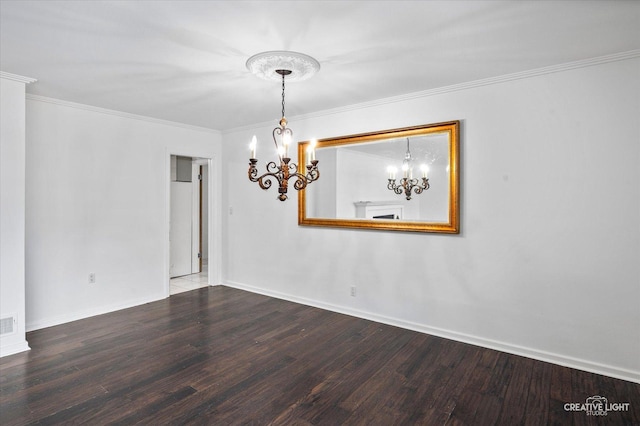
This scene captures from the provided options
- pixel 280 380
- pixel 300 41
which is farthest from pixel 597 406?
pixel 300 41

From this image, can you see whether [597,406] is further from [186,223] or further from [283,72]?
[186,223]

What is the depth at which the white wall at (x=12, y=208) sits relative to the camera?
10.1 ft

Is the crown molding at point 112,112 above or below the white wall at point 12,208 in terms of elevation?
above

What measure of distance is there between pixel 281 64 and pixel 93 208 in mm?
2973

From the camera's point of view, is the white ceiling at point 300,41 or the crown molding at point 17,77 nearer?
the white ceiling at point 300,41

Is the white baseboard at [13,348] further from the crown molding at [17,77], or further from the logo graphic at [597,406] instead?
the logo graphic at [597,406]

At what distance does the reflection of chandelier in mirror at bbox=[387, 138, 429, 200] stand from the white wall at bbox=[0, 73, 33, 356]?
139 inches

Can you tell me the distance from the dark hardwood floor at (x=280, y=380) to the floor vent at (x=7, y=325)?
256 millimetres

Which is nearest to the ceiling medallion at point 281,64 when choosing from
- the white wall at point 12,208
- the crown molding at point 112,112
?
the white wall at point 12,208

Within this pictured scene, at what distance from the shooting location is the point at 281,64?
2.72m

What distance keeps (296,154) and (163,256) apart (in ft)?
7.51

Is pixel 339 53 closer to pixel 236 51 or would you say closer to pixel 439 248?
pixel 236 51

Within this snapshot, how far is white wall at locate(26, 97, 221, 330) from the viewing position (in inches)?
147

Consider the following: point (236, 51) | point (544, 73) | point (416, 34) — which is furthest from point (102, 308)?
point (544, 73)
